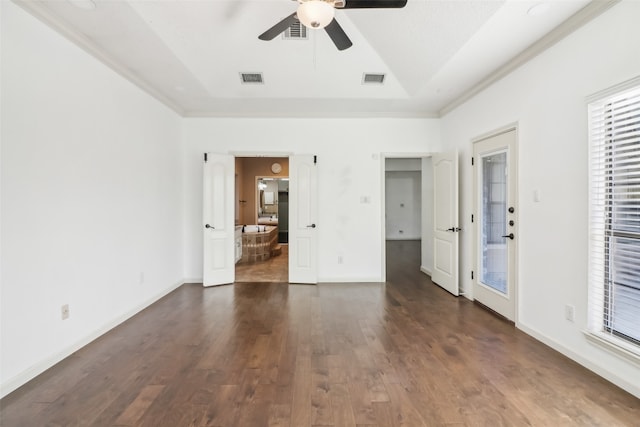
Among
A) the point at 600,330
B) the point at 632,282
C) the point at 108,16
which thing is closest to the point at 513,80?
the point at 632,282

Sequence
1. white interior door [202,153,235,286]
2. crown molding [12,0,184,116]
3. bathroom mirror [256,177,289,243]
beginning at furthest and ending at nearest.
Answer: bathroom mirror [256,177,289,243], white interior door [202,153,235,286], crown molding [12,0,184,116]

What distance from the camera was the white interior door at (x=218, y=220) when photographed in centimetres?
460

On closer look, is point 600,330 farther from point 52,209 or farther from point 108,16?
point 108,16

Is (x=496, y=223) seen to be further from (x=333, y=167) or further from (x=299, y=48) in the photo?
(x=299, y=48)

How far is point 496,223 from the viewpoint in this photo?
3.50m

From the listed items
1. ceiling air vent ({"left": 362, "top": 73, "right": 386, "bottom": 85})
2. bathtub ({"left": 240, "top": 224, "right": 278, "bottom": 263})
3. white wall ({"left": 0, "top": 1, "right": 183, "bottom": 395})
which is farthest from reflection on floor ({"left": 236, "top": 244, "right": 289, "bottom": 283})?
ceiling air vent ({"left": 362, "top": 73, "right": 386, "bottom": 85})

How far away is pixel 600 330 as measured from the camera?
2.23 m

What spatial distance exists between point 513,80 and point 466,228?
75.8 inches

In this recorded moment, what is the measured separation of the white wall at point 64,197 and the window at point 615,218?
14.3ft

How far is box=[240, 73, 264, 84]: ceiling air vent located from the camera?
3.66 meters

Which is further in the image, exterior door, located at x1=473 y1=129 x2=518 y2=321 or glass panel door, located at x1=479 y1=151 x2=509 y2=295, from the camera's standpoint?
glass panel door, located at x1=479 y1=151 x2=509 y2=295

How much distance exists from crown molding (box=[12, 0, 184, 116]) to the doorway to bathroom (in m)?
3.27

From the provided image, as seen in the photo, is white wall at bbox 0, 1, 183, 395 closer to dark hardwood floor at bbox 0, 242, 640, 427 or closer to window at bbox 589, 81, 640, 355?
dark hardwood floor at bbox 0, 242, 640, 427

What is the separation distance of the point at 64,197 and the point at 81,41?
1450 millimetres
